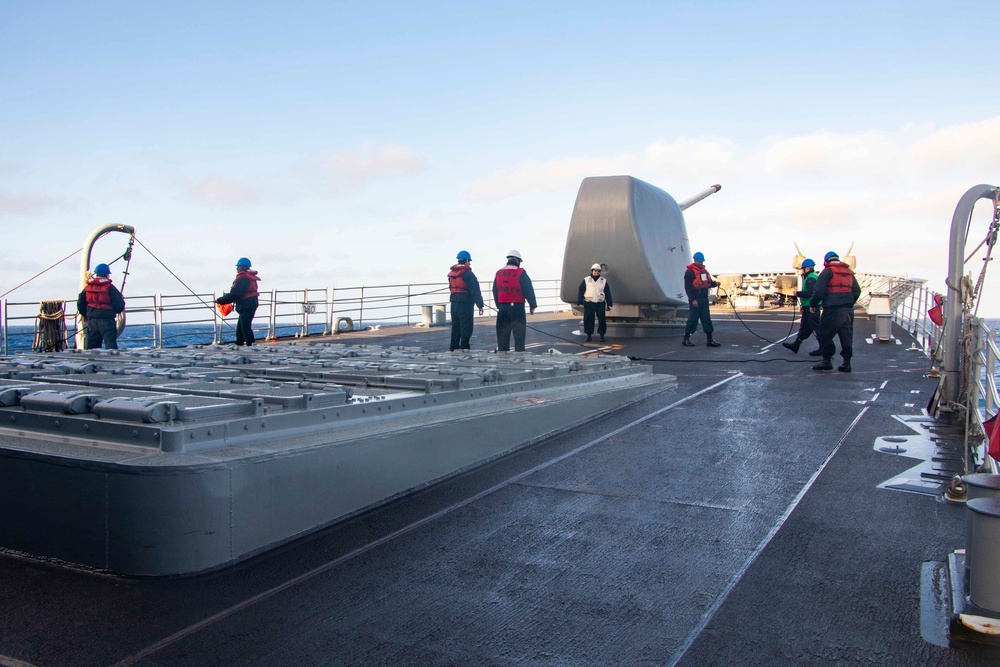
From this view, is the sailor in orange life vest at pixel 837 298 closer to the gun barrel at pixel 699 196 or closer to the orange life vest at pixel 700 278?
the orange life vest at pixel 700 278

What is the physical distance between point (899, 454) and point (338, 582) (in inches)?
169

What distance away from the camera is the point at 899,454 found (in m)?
5.84

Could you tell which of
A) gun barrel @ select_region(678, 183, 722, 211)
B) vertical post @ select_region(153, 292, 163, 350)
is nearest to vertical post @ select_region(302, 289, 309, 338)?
vertical post @ select_region(153, 292, 163, 350)

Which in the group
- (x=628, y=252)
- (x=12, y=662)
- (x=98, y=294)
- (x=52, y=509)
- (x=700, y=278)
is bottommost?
(x=12, y=662)

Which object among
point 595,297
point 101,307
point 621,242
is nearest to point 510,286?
point 595,297

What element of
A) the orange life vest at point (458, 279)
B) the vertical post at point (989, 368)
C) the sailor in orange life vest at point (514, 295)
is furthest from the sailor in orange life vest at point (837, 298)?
the orange life vest at point (458, 279)

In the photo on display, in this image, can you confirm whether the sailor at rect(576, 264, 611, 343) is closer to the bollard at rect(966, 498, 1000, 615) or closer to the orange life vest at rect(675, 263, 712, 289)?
the orange life vest at rect(675, 263, 712, 289)

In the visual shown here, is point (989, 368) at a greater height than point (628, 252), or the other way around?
point (628, 252)

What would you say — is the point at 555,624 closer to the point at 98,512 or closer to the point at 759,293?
the point at 98,512

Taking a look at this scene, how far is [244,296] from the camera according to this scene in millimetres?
11984

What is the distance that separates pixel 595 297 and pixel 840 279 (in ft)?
18.1

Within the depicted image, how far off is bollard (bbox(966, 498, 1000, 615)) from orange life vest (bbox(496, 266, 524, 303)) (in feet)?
32.1

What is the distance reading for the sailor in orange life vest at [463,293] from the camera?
1272cm

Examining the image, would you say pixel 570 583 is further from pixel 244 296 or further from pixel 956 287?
pixel 244 296
